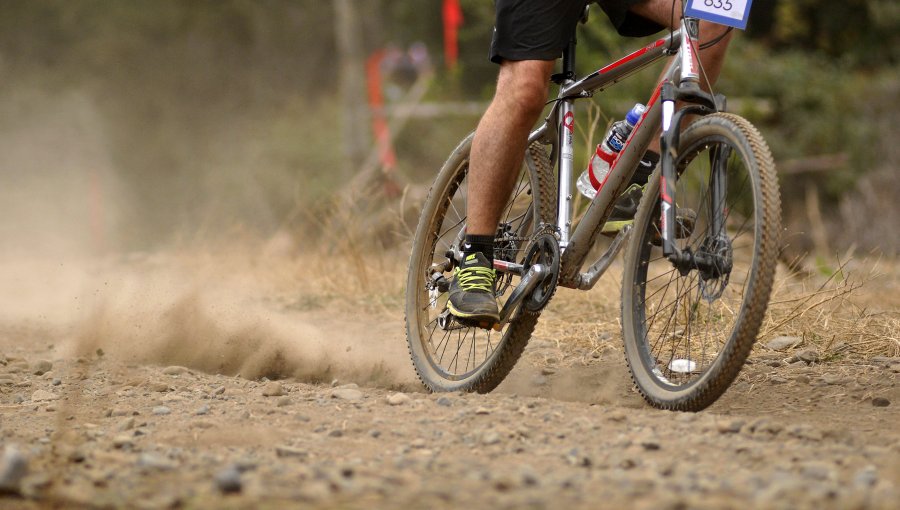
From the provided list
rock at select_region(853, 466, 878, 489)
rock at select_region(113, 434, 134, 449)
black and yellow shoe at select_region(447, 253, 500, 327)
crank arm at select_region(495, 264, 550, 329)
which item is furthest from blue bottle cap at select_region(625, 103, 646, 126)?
rock at select_region(113, 434, 134, 449)

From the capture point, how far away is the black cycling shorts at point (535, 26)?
3928mm

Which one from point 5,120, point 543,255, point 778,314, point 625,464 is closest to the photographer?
point 625,464

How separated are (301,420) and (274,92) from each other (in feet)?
78.1

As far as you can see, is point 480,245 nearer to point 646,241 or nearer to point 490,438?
point 646,241

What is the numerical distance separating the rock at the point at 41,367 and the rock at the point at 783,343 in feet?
9.62

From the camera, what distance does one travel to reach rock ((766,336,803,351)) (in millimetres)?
4771

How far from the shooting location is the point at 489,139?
414 centimetres

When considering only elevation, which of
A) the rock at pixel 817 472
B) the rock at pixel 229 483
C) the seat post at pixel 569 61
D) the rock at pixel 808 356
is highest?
the seat post at pixel 569 61

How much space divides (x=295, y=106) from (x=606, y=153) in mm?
22108

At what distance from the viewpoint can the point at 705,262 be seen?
347 cm

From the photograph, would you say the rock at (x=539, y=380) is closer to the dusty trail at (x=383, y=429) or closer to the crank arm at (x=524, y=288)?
the dusty trail at (x=383, y=429)

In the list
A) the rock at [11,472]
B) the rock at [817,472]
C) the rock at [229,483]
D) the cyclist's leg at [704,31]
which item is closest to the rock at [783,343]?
the cyclist's leg at [704,31]

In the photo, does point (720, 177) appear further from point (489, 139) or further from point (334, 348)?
point (334, 348)

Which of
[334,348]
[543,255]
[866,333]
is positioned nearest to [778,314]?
[866,333]
